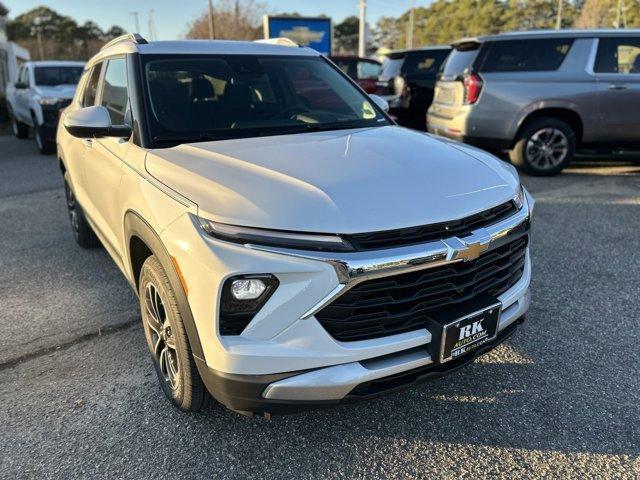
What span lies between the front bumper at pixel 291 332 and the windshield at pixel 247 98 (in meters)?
1.06

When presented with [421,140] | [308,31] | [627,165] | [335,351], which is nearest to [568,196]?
[627,165]

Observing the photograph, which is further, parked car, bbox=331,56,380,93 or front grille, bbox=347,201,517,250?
parked car, bbox=331,56,380,93

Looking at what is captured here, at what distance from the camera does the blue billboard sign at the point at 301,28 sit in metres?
18.9

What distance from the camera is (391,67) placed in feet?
36.1

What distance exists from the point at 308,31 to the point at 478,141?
536 inches

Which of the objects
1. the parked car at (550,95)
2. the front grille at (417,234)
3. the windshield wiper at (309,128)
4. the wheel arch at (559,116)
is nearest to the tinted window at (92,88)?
the windshield wiper at (309,128)

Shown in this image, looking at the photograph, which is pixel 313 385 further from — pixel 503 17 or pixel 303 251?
pixel 503 17

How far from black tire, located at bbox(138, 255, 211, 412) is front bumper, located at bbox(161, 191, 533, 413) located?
0.19 m

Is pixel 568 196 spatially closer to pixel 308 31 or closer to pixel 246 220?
pixel 246 220

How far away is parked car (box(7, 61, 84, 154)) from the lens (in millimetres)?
10234

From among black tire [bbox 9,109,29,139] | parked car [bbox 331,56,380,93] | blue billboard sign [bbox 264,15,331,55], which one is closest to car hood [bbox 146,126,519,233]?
parked car [bbox 331,56,380,93]

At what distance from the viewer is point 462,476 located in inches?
85.8

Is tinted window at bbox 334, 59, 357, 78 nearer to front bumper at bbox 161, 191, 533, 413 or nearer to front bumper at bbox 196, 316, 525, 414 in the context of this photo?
front bumper at bbox 161, 191, 533, 413

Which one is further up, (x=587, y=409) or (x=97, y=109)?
(x=97, y=109)
